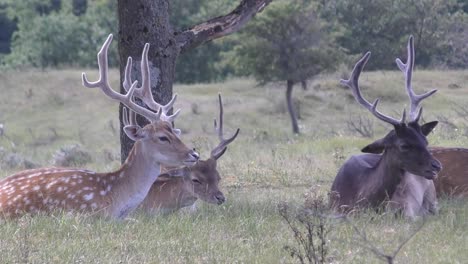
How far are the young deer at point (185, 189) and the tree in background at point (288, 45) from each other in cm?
2250

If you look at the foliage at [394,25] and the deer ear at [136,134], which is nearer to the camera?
the deer ear at [136,134]

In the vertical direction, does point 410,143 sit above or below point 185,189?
above

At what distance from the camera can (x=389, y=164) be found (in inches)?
367

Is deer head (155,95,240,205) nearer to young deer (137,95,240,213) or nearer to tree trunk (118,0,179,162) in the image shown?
young deer (137,95,240,213)

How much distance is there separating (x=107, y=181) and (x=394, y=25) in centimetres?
2149

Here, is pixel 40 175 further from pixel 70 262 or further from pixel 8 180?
pixel 70 262

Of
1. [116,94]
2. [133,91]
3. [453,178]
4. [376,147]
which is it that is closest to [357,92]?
[376,147]

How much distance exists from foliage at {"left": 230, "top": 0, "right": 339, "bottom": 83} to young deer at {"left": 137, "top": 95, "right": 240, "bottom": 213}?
22509 mm

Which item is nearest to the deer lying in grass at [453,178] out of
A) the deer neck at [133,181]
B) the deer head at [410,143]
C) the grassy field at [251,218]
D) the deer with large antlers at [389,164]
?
the grassy field at [251,218]

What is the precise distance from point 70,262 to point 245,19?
223 inches

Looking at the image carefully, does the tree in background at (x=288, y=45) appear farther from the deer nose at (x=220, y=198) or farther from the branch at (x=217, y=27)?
the deer nose at (x=220, y=198)

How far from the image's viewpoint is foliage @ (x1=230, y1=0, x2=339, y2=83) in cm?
3303

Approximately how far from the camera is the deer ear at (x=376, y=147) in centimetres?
953

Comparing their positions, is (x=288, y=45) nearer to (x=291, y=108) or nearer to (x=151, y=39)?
(x=291, y=108)
